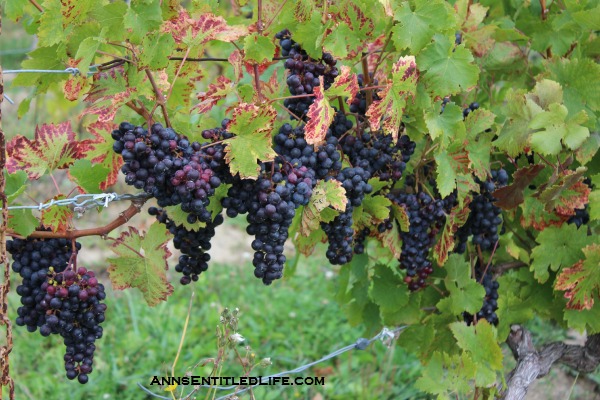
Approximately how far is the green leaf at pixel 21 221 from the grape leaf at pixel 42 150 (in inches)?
5.9

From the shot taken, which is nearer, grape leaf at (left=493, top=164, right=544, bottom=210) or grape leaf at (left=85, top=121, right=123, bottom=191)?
grape leaf at (left=85, top=121, right=123, bottom=191)

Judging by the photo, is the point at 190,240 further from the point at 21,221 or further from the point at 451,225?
the point at 451,225

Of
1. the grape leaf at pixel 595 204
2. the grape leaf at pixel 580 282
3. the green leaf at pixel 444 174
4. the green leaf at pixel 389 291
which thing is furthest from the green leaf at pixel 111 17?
the grape leaf at pixel 580 282

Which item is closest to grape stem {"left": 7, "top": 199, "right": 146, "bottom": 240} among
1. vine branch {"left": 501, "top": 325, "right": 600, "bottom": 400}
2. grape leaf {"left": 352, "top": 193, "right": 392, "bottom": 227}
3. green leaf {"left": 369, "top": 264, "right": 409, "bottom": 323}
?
grape leaf {"left": 352, "top": 193, "right": 392, "bottom": 227}

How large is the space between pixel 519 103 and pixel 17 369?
9.01 feet

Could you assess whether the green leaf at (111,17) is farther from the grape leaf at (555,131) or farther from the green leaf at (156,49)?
the grape leaf at (555,131)

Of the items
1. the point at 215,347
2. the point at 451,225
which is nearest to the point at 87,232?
the point at 451,225

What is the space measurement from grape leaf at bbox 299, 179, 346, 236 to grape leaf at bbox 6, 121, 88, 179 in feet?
2.10

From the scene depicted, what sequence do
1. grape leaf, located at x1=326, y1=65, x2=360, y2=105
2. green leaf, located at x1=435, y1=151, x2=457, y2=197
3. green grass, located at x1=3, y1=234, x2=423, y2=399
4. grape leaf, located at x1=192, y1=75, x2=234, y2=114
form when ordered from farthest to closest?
1. green grass, located at x1=3, y1=234, x2=423, y2=399
2. green leaf, located at x1=435, y1=151, x2=457, y2=197
3. grape leaf, located at x1=192, y1=75, x2=234, y2=114
4. grape leaf, located at x1=326, y1=65, x2=360, y2=105

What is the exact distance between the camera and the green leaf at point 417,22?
5.81 feet

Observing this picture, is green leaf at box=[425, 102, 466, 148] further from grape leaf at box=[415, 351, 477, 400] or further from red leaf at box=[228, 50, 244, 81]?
grape leaf at box=[415, 351, 477, 400]

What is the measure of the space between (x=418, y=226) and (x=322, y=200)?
1.59 feet

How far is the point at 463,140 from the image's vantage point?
79.6 inches

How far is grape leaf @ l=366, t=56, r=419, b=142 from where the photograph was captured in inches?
69.1
